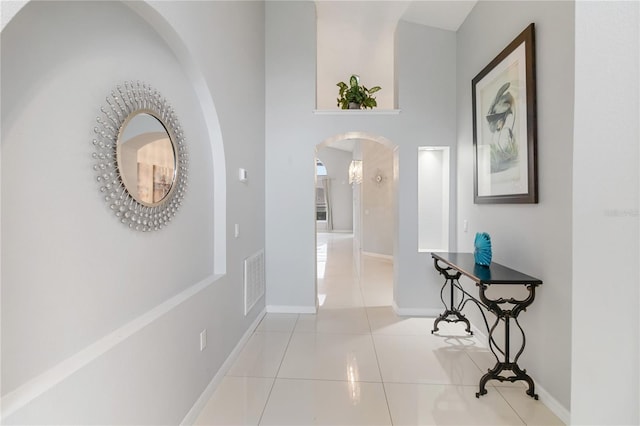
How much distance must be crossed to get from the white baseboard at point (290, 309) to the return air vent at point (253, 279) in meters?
0.30

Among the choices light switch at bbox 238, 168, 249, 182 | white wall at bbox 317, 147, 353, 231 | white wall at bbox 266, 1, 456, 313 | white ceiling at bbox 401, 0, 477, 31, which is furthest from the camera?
white wall at bbox 317, 147, 353, 231

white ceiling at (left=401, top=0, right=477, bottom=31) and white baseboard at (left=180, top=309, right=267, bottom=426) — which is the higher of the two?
white ceiling at (left=401, top=0, right=477, bottom=31)

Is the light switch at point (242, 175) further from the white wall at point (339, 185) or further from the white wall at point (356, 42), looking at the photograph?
the white wall at point (339, 185)

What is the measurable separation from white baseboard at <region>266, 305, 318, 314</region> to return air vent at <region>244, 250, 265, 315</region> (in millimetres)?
305

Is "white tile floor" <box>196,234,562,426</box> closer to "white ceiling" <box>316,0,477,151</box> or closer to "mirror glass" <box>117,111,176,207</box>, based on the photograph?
"mirror glass" <box>117,111,176,207</box>

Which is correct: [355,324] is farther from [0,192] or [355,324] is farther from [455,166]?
[0,192]

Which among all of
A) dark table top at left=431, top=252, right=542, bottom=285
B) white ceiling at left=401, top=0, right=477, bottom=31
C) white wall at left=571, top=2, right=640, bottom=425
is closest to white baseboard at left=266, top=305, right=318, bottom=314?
dark table top at left=431, top=252, right=542, bottom=285

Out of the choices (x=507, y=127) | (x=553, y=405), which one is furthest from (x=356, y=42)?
(x=553, y=405)

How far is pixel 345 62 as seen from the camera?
4.91 metres

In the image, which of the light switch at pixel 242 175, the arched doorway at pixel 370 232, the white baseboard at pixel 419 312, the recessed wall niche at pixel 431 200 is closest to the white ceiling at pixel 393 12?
the recessed wall niche at pixel 431 200

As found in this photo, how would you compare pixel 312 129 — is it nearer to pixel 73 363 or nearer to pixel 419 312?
pixel 419 312

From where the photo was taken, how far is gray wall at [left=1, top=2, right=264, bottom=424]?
0.90 m

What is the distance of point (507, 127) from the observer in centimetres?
232

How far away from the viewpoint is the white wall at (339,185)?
41.9 ft
